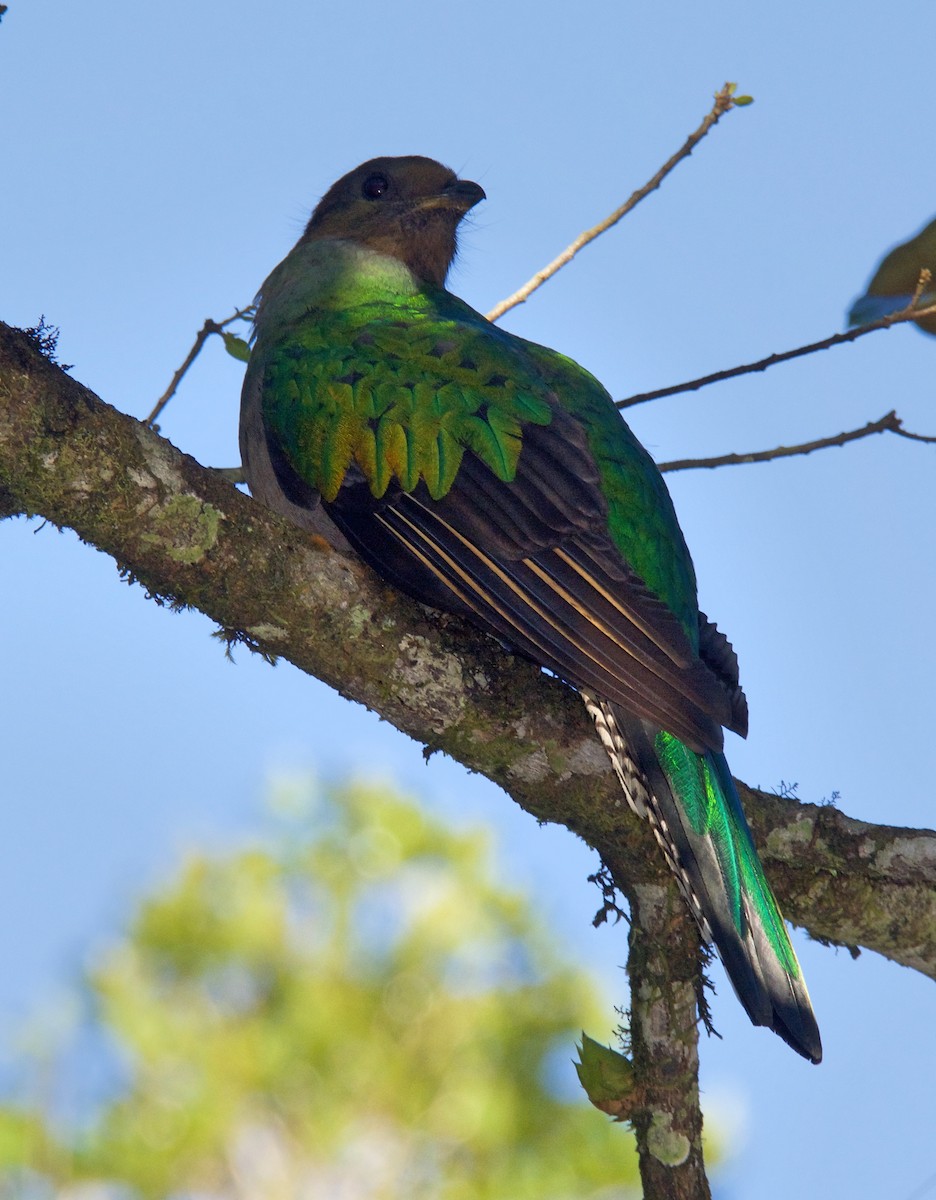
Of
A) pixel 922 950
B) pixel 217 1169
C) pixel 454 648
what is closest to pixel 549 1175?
pixel 217 1169

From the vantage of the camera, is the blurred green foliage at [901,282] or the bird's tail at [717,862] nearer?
the bird's tail at [717,862]

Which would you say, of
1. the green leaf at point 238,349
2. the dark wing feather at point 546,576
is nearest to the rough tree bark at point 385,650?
the dark wing feather at point 546,576

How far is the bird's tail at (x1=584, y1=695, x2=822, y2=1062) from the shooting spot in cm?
329

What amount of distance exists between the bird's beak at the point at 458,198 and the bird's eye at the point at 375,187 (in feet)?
0.63

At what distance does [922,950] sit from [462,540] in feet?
5.60

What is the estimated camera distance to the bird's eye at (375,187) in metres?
5.48

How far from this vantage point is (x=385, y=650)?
329 centimetres

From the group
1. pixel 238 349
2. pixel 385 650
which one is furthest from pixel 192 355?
pixel 385 650

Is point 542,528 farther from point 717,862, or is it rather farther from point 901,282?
point 901,282

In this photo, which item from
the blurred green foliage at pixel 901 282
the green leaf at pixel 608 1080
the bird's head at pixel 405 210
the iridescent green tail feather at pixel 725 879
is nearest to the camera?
the iridescent green tail feather at pixel 725 879

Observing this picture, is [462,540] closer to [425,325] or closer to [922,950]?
[425,325]

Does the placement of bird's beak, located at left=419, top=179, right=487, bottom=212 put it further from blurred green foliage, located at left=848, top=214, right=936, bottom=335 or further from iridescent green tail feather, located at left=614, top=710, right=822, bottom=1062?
iridescent green tail feather, located at left=614, top=710, right=822, bottom=1062

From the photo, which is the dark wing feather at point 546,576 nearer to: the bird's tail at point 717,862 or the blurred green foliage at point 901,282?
the bird's tail at point 717,862

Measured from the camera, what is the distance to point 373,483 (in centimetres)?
361
